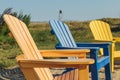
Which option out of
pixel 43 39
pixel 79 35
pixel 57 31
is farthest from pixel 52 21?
pixel 79 35

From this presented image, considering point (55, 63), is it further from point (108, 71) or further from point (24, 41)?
point (108, 71)

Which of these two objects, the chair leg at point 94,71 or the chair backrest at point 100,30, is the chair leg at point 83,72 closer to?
the chair leg at point 94,71

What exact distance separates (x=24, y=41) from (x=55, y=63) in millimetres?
743

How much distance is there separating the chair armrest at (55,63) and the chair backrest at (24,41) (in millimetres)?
297

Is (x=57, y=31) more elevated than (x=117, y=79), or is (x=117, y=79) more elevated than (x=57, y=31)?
(x=57, y=31)

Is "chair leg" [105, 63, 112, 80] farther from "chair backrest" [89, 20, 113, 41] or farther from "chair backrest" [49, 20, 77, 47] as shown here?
"chair backrest" [89, 20, 113, 41]

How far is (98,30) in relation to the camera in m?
7.48

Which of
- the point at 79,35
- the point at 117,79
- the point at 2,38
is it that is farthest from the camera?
the point at 79,35

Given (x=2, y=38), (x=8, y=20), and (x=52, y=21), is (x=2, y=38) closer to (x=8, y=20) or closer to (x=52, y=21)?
(x=52, y=21)

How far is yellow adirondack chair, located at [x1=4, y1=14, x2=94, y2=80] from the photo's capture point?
10.2ft

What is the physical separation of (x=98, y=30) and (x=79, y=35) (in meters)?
9.33

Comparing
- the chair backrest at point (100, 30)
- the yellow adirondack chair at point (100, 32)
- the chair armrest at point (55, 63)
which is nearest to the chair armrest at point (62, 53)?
the chair armrest at point (55, 63)

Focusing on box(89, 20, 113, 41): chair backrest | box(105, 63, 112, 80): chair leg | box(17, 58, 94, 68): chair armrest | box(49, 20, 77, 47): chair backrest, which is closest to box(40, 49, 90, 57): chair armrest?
box(17, 58, 94, 68): chair armrest

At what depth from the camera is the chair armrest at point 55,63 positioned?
3070 mm
